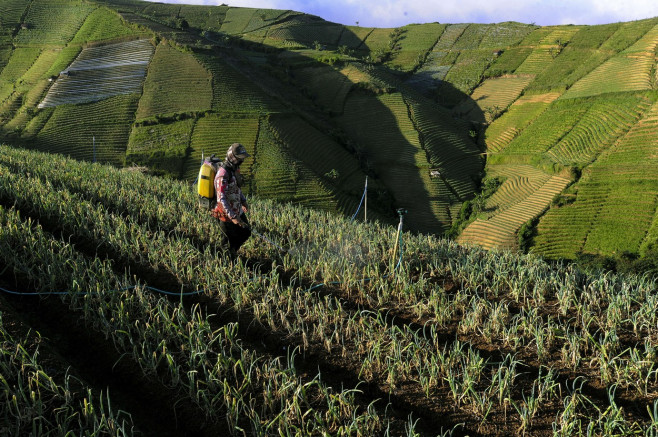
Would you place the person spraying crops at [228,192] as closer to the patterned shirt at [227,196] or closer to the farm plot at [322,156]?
the patterned shirt at [227,196]

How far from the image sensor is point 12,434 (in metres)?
3.02

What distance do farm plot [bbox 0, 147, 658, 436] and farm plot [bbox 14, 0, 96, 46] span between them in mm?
63839

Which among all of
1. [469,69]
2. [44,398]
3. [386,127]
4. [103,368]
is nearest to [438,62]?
[469,69]

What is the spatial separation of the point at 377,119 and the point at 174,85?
25759 mm

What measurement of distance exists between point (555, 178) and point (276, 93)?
34632mm

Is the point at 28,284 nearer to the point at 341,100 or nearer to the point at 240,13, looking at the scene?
the point at 341,100

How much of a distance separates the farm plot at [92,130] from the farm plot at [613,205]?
39.3 m

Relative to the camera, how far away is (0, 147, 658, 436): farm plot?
3.53m

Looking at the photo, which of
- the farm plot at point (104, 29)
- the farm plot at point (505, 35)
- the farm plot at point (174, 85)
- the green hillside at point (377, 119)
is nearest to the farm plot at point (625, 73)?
the green hillside at point (377, 119)

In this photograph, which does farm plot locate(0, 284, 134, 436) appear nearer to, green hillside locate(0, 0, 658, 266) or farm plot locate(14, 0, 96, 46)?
green hillside locate(0, 0, 658, 266)

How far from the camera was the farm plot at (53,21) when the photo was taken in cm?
5631

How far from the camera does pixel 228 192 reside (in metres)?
6.51

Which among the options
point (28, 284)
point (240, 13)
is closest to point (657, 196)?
point (28, 284)

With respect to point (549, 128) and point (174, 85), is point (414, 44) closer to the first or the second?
point (549, 128)
